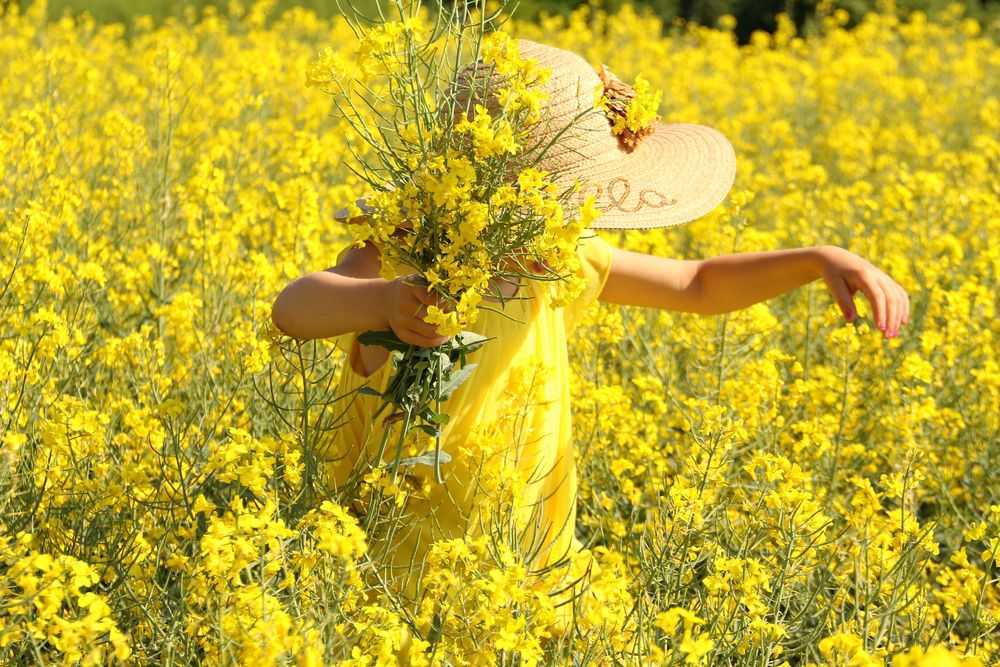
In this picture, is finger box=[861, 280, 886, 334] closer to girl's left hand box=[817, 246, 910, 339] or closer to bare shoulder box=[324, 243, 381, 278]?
girl's left hand box=[817, 246, 910, 339]

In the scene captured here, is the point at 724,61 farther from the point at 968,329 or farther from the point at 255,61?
the point at 968,329

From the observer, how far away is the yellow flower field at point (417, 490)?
1.41 m

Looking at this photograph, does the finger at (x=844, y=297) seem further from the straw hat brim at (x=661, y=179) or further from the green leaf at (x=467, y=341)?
the green leaf at (x=467, y=341)

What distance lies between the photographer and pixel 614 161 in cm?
175

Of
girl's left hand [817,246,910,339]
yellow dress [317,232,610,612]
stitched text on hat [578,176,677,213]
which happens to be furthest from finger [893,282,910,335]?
yellow dress [317,232,610,612]

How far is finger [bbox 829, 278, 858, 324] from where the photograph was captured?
1.71 m

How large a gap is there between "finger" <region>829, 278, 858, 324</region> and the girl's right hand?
67cm

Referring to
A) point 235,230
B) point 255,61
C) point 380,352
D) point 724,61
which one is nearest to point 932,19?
point 724,61

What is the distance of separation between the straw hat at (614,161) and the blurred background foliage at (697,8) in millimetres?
8791

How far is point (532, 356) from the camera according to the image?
181cm

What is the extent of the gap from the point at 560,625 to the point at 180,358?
1.12m

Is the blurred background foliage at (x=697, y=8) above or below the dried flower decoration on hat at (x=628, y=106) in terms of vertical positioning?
below

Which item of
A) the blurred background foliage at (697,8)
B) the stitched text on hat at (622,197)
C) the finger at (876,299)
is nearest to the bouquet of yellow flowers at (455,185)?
the stitched text on hat at (622,197)

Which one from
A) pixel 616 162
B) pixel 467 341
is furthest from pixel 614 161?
Result: pixel 467 341
